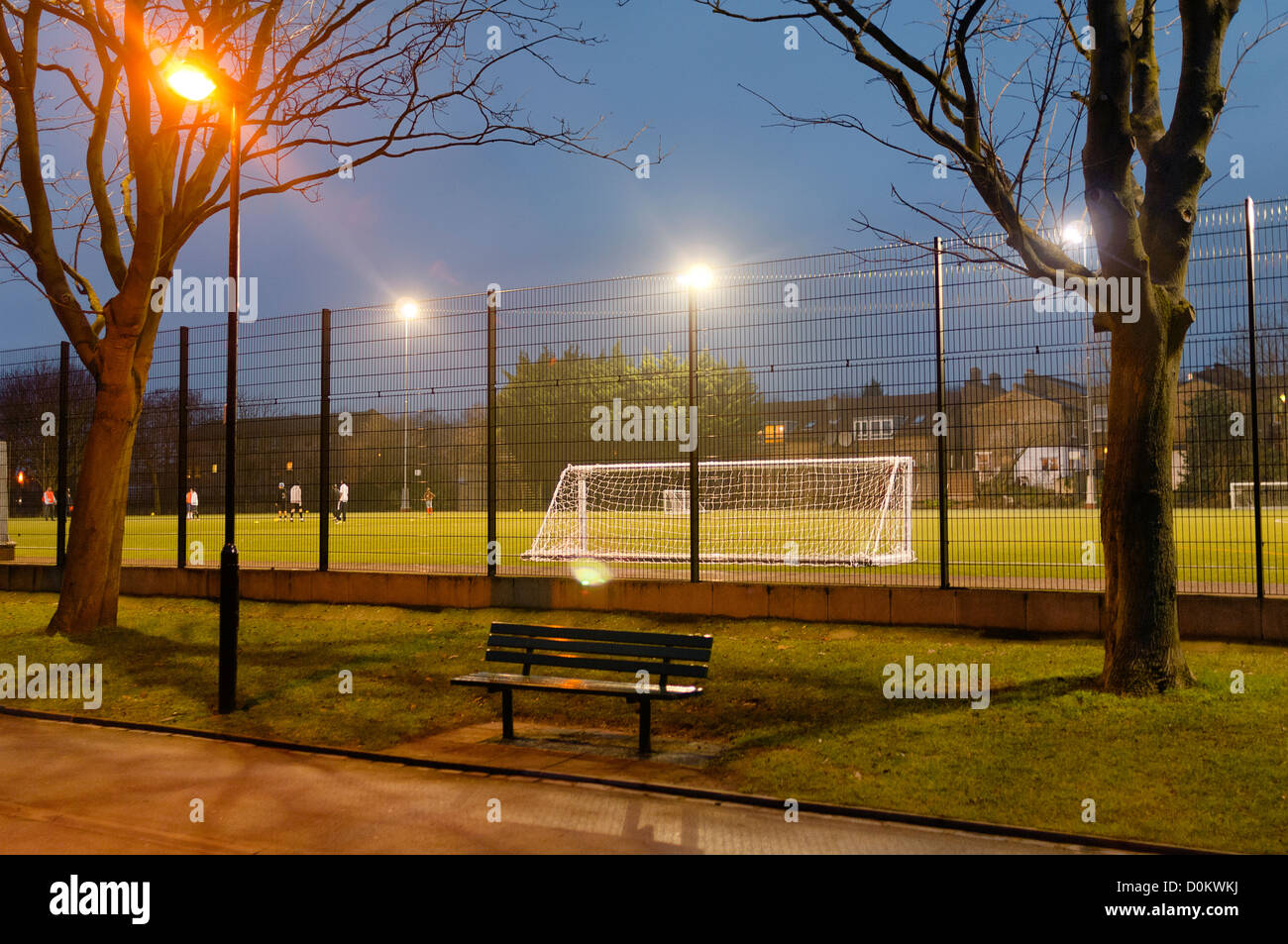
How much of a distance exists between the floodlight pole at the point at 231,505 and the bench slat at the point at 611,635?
245cm

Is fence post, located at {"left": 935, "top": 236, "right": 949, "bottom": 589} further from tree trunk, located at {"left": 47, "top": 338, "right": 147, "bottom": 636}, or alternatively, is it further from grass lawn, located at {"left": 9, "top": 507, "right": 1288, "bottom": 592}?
tree trunk, located at {"left": 47, "top": 338, "right": 147, "bottom": 636}

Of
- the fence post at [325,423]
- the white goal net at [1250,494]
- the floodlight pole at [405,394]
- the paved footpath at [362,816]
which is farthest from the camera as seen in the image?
the fence post at [325,423]

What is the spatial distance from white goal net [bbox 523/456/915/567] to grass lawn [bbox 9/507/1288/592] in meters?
0.18

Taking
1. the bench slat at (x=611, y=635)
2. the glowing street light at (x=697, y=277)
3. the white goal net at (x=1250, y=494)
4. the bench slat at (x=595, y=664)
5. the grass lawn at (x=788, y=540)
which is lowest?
the bench slat at (x=595, y=664)

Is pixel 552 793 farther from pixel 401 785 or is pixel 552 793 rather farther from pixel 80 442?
pixel 80 442

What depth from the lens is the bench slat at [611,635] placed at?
785 cm

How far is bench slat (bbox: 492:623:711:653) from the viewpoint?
7.85 metres

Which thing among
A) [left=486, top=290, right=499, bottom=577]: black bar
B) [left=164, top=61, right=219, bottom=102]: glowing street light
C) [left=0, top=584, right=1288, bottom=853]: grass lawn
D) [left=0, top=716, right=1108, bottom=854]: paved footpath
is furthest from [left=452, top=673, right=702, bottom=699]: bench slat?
[left=164, top=61, right=219, bottom=102]: glowing street light

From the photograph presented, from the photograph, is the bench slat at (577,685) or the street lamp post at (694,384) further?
the street lamp post at (694,384)

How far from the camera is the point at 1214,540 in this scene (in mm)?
10492

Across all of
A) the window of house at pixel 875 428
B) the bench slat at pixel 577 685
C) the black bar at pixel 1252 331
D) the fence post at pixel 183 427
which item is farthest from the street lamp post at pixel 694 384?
the fence post at pixel 183 427

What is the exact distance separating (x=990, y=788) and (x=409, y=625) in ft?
25.8

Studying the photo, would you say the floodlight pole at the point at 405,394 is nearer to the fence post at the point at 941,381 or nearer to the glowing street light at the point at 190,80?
the glowing street light at the point at 190,80

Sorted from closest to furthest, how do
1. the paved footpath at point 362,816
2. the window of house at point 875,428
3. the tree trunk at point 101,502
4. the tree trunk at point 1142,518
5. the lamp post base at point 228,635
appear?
the paved footpath at point 362,816
the tree trunk at point 1142,518
the lamp post base at point 228,635
the window of house at point 875,428
the tree trunk at point 101,502
